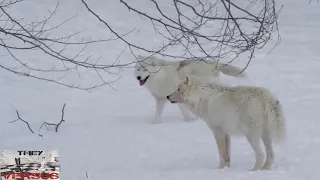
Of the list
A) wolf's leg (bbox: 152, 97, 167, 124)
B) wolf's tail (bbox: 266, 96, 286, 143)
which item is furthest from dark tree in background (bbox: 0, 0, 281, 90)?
wolf's leg (bbox: 152, 97, 167, 124)

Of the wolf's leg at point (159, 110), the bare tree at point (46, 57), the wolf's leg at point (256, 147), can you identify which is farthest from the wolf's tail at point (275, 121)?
the wolf's leg at point (159, 110)

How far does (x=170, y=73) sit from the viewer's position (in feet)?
36.2

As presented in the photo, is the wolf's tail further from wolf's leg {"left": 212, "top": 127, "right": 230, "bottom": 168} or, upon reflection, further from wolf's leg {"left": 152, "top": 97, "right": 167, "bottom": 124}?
wolf's leg {"left": 152, "top": 97, "right": 167, "bottom": 124}

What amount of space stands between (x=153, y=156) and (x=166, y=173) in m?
1.11

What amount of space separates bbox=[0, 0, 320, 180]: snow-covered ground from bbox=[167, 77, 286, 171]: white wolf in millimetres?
287

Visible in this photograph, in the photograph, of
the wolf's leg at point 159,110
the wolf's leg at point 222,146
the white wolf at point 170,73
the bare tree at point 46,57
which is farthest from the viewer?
the wolf's leg at point 159,110

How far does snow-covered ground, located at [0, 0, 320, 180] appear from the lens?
7.80 meters

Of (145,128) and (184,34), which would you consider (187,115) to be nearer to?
(145,128)

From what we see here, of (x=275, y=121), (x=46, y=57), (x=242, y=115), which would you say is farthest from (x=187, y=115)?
(x=46, y=57)

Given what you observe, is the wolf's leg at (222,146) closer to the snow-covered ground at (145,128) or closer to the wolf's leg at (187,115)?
the snow-covered ground at (145,128)

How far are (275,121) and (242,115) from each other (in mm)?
378

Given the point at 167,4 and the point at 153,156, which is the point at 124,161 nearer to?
the point at 153,156

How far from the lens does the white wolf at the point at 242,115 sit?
7.44 m

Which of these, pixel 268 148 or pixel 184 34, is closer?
pixel 184 34
